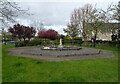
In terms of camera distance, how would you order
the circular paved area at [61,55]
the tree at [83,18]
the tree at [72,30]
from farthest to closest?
the tree at [72,30]
the tree at [83,18]
the circular paved area at [61,55]

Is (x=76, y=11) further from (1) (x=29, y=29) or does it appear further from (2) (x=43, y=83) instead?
(2) (x=43, y=83)

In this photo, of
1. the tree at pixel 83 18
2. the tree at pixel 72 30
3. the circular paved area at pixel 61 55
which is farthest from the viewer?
the tree at pixel 72 30

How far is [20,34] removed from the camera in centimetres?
4531

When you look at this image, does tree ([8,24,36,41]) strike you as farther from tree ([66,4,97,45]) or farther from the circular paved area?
the circular paved area

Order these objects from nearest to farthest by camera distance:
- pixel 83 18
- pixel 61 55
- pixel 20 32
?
1. pixel 61 55
2. pixel 83 18
3. pixel 20 32

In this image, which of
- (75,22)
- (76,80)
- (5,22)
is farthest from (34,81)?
(75,22)

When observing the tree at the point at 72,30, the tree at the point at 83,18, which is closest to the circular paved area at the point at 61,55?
the tree at the point at 83,18

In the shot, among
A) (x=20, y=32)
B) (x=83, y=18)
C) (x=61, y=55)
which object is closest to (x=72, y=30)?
(x=83, y=18)

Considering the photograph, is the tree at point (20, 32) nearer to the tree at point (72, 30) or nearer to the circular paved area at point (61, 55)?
the tree at point (72, 30)

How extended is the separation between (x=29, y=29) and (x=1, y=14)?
3624 cm

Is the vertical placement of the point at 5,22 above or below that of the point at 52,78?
above

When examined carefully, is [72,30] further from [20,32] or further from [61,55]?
[61,55]

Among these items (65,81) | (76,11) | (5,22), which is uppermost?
(76,11)

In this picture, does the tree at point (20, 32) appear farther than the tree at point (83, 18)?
Yes
